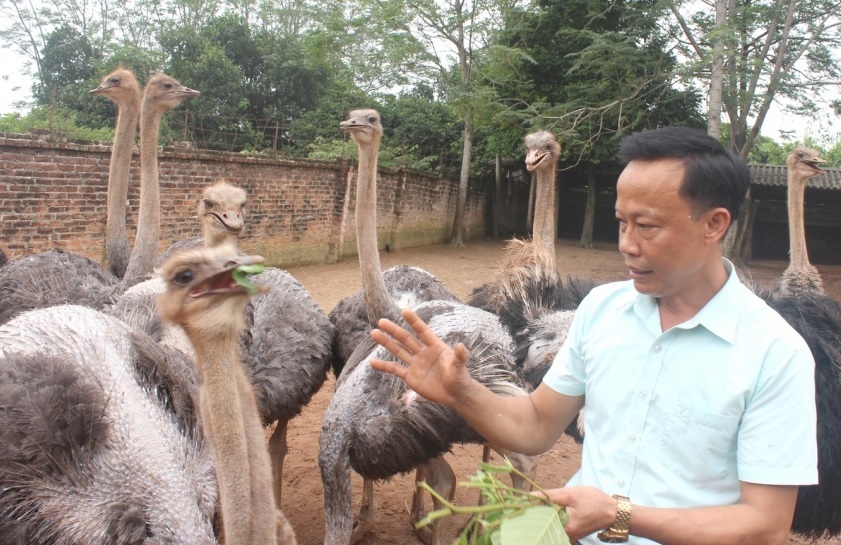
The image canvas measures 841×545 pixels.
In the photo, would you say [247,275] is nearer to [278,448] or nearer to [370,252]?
[370,252]

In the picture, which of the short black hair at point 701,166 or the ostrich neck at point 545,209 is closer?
the short black hair at point 701,166

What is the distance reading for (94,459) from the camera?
210 cm

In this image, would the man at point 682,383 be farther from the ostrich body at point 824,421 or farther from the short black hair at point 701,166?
the ostrich body at point 824,421

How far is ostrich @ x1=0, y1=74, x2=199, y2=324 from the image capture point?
385 cm

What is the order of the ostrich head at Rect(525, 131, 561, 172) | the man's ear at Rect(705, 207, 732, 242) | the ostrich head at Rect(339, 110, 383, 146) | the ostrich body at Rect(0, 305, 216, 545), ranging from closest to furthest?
the man's ear at Rect(705, 207, 732, 242) → the ostrich body at Rect(0, 305, 216, 545) → the ostrich head at Rect(339, 110, 383, 146) → the ostrich head at Rect(525, 131, 561, 172)

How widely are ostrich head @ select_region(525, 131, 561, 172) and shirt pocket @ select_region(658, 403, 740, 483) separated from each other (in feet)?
10.6

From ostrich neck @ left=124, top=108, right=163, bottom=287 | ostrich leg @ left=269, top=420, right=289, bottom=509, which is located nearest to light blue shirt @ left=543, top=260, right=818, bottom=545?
ostrich leg @ left=269, top=420, right=289, bottom=509

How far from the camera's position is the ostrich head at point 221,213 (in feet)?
12.5

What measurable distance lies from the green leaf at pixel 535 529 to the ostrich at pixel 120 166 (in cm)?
447

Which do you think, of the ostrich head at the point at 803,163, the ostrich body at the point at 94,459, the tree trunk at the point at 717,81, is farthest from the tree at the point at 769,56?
the ostrich body at the point at 94,459

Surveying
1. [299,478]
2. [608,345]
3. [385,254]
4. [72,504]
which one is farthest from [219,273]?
[385,254]

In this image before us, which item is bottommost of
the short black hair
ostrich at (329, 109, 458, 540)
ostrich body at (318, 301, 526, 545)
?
ostrich body at (318, 301, 526, 545)

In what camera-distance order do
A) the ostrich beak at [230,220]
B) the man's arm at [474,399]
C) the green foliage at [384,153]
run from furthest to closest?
the green foliage at [384,153]
the ostrich beak at [230,220]
the man's arm at [474,399]

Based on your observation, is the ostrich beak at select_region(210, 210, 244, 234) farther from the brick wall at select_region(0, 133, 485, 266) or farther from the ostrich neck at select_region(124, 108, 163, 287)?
the brick wall at select_region(0, 133, 485, 266)
